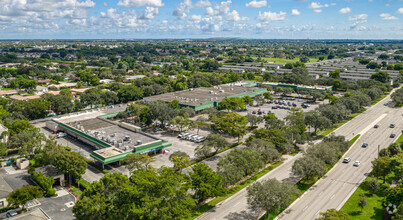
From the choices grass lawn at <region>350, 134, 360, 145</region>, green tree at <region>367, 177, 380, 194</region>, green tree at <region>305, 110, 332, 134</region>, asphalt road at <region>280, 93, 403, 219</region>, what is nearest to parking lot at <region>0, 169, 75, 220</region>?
asphalt road at <region>280, 93, 403, 219</region>

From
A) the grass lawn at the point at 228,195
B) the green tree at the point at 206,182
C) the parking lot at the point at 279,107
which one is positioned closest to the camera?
the green tree at the point at 206,182

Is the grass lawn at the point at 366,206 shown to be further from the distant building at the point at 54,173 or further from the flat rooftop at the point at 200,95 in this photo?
the flat rooftop at the point at 200,95

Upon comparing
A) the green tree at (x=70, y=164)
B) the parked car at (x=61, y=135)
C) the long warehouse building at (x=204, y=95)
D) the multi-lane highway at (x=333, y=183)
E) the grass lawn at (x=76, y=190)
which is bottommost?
the grass lawn at (x=76, y=190)

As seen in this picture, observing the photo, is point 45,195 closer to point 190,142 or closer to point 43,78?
point 190,142

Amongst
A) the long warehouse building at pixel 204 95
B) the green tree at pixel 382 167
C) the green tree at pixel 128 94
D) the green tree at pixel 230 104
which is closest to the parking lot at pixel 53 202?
the green tree at pixel 382 167

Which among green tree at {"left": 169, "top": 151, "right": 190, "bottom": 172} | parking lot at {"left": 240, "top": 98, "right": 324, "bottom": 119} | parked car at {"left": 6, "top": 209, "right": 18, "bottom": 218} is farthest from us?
parking lot at {"left": 240, "top": 98, "right": 324, "bottom": 119}

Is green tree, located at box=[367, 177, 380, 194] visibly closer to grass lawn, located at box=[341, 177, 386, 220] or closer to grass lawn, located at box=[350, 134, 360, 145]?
grass lawn, located at box=[341, 177, 386, 220]

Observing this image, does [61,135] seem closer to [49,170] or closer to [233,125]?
[49,170]
